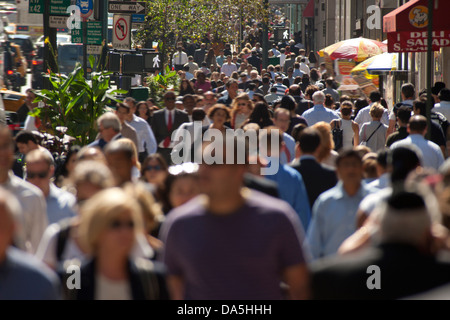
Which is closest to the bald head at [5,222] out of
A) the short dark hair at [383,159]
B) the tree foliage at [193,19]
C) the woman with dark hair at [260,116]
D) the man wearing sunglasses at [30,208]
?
the man wearing sunglasses at [30,208]

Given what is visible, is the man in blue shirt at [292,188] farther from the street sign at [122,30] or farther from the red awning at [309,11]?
the red awning at [309,11]

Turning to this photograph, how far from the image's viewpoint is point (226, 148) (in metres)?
5.25

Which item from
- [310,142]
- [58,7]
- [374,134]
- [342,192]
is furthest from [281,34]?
[342,192]

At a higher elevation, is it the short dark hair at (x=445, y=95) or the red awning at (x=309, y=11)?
the red awning at (x=309, y=11)

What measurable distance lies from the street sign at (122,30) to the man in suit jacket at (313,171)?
1457 cm

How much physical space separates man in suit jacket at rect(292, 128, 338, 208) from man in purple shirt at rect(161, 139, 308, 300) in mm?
3720

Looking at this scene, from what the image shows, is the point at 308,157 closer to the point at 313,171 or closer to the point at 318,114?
the point at 313,171

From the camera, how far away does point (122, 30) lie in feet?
74.4

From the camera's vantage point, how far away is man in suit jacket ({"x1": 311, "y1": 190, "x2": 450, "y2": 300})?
165 inches

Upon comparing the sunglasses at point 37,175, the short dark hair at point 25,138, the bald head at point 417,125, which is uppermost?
the bald head at point 417,125

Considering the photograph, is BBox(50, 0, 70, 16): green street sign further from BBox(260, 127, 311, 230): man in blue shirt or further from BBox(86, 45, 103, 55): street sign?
BBox(260, 127, 311, 230): man in blue shirt

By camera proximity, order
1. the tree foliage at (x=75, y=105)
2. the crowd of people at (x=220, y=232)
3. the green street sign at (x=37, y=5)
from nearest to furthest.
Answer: the crowd of people at (x=220, y=232) → the tree foliage at (x=75, y=105) → the green street sign at (x=37, y=5)

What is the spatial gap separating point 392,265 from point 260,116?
849 cm

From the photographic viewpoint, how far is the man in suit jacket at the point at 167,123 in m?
14.6
